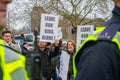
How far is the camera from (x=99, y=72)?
218 cm

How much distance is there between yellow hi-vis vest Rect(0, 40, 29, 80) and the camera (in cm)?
248

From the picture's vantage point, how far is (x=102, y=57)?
7.14ft

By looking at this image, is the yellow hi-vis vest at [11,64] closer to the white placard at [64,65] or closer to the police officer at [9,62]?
the police officer at [9,62]

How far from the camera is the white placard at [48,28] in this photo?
11.1 meters

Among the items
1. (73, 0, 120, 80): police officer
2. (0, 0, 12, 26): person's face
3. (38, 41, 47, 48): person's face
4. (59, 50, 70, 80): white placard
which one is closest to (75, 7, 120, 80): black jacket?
(73, 0, 120, 80): police officer

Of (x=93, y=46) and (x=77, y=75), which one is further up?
(x=93, y=46)

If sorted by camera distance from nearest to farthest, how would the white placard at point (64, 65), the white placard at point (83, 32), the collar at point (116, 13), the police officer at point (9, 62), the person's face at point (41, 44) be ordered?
the collar at point (116, 13), the police officer at point (9, 62), the white placard at point (83, 32), the person's face at point (41, 44), the white placard at point (64, 65)

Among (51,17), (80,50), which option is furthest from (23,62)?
(51,17)

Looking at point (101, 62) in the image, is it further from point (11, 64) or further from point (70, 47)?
point (70, 47)

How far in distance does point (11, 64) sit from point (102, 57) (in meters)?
0.60

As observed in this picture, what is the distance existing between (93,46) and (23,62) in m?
0.54

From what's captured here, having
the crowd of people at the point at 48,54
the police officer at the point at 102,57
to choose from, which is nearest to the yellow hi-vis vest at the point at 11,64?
the police officer at the point at 102,57

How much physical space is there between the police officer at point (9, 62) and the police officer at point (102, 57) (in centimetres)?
40

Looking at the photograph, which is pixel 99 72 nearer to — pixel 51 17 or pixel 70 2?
pixel 51 17
